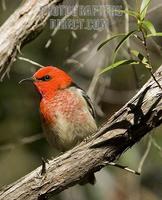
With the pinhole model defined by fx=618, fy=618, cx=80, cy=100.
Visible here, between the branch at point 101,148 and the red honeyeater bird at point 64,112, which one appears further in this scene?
the red honeyeater bird at point 64,112

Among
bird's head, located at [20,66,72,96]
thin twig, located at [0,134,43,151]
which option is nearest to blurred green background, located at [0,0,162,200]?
thin twig, located at [0,134,43,151]

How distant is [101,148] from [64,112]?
63.8 inches

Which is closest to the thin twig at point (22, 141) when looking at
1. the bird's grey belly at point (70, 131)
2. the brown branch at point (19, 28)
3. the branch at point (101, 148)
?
the bird's grey belly at point (70, 131)

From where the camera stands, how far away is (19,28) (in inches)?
214

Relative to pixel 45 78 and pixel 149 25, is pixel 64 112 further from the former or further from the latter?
pixel 149 25

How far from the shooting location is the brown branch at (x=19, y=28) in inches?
214

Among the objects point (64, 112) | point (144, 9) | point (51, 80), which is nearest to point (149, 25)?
point (144, 9)

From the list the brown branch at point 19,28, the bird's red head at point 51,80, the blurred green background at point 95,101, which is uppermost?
the brown branch at point 19,28

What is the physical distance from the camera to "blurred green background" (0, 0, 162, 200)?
661cm

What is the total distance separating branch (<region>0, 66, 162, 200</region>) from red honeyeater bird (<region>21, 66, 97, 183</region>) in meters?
1.19

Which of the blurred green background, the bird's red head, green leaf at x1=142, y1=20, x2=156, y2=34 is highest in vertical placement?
green leaf at x1=142, y1=20, x2=156, y2=34

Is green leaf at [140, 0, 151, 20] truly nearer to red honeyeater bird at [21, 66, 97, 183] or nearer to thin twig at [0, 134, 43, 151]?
red honeyeater bird at [21, 66, 97, 183]

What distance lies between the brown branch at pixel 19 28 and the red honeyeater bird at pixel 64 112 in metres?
0.56

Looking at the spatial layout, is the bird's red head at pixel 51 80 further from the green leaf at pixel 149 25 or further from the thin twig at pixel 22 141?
the green leaf at pixel 149 25
